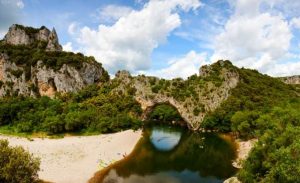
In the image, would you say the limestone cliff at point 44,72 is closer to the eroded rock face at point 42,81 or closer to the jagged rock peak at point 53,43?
the eroded rock face at point 42,81

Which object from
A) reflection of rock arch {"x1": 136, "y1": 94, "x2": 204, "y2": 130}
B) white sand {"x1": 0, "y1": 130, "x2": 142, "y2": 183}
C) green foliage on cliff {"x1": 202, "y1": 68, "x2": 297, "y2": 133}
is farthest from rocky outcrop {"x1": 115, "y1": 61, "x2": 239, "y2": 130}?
white sand {"x1": 0, "y1": 130, "x2": 142, "y2": 183}

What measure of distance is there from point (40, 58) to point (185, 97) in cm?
6582

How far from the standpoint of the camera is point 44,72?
127m

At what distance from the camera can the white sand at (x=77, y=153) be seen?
46719 millimetres

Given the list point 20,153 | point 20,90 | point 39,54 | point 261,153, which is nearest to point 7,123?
point 20,90

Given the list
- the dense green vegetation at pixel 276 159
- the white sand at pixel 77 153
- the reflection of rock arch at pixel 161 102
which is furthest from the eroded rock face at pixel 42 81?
the dense green vegetation at pixel 276 159

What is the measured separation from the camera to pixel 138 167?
173 feet

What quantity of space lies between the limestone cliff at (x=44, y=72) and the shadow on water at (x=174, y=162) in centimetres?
5470

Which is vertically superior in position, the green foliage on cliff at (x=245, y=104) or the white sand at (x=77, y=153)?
the green foliage on cliff at (x=245, y=104)

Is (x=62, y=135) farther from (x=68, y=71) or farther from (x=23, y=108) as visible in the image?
(x=68, y=71)

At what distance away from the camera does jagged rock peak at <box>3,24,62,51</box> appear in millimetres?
153875

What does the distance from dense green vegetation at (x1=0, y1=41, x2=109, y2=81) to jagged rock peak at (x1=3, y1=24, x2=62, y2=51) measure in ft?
23.5

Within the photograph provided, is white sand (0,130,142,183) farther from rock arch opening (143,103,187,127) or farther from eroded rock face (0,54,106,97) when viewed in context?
eroded rock face (0,54,106,97)

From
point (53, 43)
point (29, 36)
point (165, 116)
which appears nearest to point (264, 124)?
point (165, 116)
